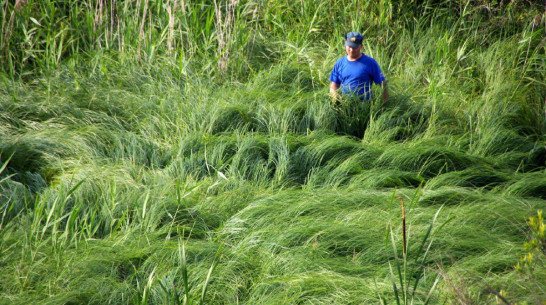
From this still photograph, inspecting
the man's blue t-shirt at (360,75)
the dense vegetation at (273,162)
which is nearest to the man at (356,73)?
the man's blue t-shirt at (360,75)

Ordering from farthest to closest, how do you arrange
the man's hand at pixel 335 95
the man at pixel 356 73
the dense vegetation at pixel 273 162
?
the man at pixel 356 73
the man's hand at pixel 335 95
the dense vegetation at pixel 273 162

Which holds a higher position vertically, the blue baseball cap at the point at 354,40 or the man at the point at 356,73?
the blue baseball cap at the point at 354,40

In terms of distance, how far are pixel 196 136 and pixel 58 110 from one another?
3.96 feet

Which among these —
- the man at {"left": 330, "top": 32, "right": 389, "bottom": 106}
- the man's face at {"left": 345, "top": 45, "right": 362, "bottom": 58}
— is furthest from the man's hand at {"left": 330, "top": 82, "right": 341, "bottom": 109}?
the man's face at {"left": 345, "top": 45, "right": 362, "bottom": 58}

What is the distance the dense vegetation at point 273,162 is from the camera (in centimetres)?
228

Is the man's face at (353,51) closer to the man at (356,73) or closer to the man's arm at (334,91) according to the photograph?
the man at (356,73)

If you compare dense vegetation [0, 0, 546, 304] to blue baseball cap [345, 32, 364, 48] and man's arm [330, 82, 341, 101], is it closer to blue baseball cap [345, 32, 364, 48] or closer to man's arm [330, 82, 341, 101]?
man's arm [330, 82, 341, 101]

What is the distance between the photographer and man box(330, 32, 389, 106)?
4.51 meters

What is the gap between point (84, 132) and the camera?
12.3ft

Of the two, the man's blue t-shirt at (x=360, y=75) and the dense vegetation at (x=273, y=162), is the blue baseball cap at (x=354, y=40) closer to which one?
the man's blue t-shirt at (x=360, y=75)

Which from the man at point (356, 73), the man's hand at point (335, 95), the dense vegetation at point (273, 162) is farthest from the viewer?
the man at point (356, 73)

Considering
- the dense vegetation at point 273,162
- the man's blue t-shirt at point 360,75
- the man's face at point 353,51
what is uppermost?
the man's face at point 353,51

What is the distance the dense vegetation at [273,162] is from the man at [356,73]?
6.0 inches

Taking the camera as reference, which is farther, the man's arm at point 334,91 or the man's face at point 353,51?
the man's face at point 353,51
